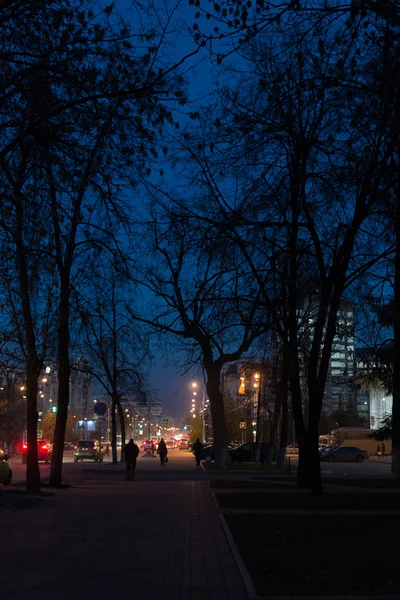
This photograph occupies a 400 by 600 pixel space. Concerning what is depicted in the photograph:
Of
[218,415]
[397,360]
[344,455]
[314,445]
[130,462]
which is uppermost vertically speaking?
[397,360]

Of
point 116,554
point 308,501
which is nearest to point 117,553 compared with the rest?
point 116,554

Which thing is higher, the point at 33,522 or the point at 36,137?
the point at 36,137

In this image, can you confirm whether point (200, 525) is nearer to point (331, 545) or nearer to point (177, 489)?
point (331, 545)

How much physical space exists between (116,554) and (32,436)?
11.8 meters

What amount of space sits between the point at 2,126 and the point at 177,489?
16494 millimetres

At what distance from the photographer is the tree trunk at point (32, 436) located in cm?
2136

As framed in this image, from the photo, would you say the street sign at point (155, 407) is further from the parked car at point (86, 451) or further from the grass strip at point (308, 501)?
the grass strip at point (308, 501)

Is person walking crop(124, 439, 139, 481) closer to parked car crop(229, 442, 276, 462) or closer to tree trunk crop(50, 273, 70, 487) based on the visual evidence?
tree trunk crop(50, 273, 70, 487)

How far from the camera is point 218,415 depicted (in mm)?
41281

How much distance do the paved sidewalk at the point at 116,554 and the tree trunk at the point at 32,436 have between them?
3333 millimetres

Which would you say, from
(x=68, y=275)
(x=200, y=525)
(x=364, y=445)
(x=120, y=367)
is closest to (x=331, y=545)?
(x=200, y=525)

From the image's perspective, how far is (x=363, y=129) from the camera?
13008 millimetres

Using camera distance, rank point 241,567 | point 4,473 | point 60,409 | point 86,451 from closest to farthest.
A: 1. point 241,567
2. point 60,409
3. point 4,473
4. point 86,451

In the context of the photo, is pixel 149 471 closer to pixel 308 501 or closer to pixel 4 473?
pixel 4 473
